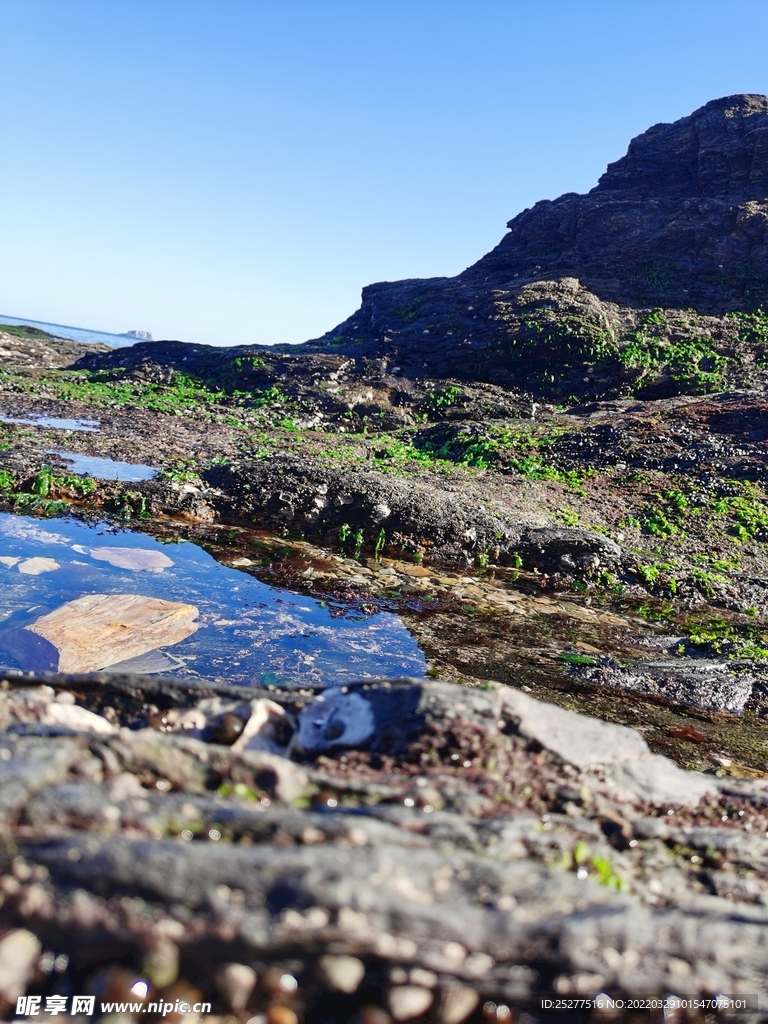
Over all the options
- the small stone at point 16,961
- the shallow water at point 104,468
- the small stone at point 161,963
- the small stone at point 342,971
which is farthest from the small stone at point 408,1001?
the shallow water at point 104,468

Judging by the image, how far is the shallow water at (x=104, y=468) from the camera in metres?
13.7

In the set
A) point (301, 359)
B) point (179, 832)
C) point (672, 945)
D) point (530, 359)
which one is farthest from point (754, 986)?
point (301, 359)

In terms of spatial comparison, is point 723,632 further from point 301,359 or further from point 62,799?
point 301,359

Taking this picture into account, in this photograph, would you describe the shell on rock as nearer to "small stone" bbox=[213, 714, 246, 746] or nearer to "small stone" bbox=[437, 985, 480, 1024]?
"small stone" bbox=[213, 714, 246, 746]

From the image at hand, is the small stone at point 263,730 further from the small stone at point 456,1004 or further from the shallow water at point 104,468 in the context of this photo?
the shallow water at point 104,468

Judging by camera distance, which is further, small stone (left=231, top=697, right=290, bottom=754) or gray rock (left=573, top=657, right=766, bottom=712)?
gray rock (left=573, top=657, right=766, bottom=712)

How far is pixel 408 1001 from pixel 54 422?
74.5 ft

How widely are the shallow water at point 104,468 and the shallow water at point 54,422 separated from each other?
4.12 meters

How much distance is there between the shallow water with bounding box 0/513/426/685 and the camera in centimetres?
664

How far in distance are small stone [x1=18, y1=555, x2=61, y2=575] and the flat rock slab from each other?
4.10ft

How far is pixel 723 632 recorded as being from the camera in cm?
955

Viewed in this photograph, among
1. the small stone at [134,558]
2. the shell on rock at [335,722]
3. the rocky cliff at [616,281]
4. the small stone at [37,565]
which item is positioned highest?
the rocky cliff at [616,281]

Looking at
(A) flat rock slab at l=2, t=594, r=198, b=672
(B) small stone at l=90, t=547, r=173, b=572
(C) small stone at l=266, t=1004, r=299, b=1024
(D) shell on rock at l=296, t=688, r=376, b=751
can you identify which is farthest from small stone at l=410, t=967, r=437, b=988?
(B) small stone at l=90, t=547, r=173, b=572

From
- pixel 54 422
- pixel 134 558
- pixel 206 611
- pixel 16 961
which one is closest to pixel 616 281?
pixel 54 422
